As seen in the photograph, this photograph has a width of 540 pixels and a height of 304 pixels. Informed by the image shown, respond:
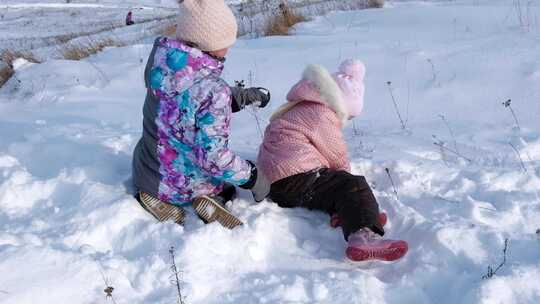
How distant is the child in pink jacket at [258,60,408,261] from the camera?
324cm

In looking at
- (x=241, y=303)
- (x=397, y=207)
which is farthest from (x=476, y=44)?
(x=241, y=303)

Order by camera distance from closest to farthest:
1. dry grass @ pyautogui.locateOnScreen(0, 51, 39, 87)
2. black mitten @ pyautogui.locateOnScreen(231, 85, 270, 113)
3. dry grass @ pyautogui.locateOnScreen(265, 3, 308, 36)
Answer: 1. black mitten @ pyautogui.locateOnScreen(231, 85, 270, 113)
2. dry grass @ pyautogui.locateOnScreen(0, 51, 39, 87)
3. dry grass @ pyautogui.locateOnScreen(265, 3, 308, 36)

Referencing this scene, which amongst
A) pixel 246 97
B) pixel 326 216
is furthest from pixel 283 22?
pixel 326 216

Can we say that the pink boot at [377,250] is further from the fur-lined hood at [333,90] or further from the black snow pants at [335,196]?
the fur-lined hood at [333,90]

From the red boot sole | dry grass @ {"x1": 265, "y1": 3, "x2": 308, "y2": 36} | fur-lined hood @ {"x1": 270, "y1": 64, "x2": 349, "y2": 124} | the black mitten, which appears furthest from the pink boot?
dry grass @ {"x1": 265, "y1": 3, "x2": 308, "y2": 36}

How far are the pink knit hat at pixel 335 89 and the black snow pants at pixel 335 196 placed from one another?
1.37ft

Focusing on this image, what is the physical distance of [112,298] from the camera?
2.52 metres

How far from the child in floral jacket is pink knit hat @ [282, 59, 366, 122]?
1.91 ft

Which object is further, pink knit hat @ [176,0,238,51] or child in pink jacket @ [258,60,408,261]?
child in pink jacket @ [258,60,408,261]

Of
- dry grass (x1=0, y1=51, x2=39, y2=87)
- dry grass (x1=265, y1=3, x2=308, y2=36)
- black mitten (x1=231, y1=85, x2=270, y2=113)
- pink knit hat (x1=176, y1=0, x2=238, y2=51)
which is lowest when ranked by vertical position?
dry grass (x1=0, y1=51, x2=39, y2=87)

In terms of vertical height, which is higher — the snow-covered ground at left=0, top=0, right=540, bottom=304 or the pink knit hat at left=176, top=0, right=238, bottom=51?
the pink knit hat at left=176, top=0, right=238, bottom=51

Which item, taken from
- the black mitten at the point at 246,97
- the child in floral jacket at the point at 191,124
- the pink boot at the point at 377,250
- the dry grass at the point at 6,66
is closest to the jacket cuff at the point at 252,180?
the child in floral jacket at the point at 191,124

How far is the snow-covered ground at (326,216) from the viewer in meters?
2.62

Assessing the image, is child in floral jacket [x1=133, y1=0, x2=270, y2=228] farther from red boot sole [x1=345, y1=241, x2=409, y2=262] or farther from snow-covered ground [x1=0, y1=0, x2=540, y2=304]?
red boot sole [x1=345, y1=241, x2=409, y2=262]
